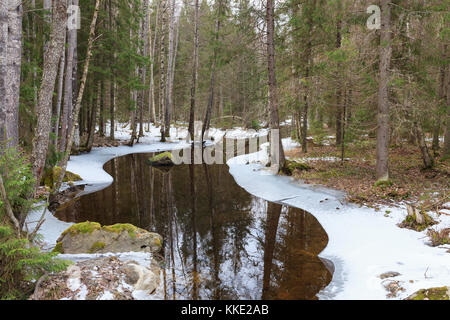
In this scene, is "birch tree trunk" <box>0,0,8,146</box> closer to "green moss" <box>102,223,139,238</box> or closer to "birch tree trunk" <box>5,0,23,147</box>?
"birch tree trunk" <box>5,0,23,147</box>

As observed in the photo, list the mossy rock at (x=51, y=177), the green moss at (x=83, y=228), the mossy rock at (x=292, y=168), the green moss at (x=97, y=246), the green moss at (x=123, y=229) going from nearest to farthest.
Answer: the green moss at (x=97, y=246), the green moss at (x=83, y=228), the green moss at (x=123, y=229), the mossy rock at (x=51, y=177), the mossy rock at (x=292, y=168)

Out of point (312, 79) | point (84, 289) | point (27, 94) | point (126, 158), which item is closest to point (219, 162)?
point (126, 158)

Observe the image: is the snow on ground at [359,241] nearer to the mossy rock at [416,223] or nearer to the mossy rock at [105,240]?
the mossy rock at [416,223]

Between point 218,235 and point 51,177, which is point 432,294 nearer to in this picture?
point 218,235

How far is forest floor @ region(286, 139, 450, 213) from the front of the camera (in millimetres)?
8547

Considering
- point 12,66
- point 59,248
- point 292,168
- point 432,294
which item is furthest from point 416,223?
point 12,66

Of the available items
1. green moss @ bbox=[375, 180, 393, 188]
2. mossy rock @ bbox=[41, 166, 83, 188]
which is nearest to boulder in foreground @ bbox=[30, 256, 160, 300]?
mossy rock @ bbox=[41, 166, 83, 188]

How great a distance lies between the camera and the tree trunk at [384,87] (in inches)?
362

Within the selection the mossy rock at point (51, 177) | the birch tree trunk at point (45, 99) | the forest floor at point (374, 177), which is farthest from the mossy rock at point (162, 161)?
the birch tree trunk at point (45, 99)

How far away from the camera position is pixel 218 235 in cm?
714

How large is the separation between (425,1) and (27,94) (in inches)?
540

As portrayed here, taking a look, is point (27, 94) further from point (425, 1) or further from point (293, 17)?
point (425, 1)

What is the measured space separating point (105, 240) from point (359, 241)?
18.1 feet

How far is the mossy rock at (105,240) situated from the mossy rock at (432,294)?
4.63 metres
